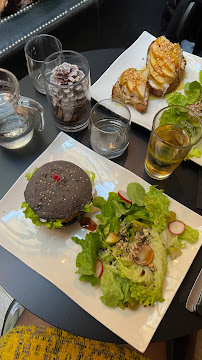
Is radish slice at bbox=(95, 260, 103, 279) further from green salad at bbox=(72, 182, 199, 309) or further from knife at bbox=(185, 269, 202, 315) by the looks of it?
knife at bbox=(185, 269, 202, 315)

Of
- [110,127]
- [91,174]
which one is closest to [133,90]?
[110,127]

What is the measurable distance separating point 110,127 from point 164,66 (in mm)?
434

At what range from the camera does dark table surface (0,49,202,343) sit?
1099mm

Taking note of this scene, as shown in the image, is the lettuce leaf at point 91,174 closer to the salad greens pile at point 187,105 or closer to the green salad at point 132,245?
the green salad at point 132,245

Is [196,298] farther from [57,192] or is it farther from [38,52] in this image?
[38,52]

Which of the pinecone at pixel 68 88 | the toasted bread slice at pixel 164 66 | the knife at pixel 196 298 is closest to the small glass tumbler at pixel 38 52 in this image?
the pinecone at pixel 68 88

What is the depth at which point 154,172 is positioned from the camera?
136cm

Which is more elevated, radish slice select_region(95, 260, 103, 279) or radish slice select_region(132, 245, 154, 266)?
radish slice select_region(132, 245, 154, 266)

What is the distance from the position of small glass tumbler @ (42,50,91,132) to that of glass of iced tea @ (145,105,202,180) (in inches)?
14.0

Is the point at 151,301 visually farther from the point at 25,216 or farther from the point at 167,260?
the point at 25,216

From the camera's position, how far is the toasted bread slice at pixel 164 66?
5.13 feet

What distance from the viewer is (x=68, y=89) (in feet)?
4.41

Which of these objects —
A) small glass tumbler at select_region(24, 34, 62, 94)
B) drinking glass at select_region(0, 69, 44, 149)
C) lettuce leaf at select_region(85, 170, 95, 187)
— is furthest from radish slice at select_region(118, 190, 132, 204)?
small glass tumbler at select_region(24, 34, 62, 94)

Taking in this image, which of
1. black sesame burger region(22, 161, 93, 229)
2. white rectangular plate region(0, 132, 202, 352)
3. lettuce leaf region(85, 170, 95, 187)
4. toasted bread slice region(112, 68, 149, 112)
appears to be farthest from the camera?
toasted bread slice region(112, 68, 149, 112)
